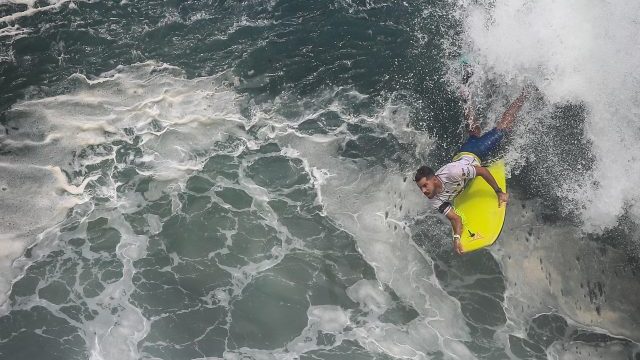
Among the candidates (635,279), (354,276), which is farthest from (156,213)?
(635,279)

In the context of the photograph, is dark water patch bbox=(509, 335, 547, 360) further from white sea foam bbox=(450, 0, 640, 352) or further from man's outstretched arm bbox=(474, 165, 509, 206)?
man's outstretched arm bbox=(474, 165, 509, 206)

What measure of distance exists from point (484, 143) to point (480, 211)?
45.9 inches

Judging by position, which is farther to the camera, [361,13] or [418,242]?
[361,13]

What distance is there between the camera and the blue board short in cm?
902

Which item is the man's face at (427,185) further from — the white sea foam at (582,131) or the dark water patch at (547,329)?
the dark water patch at (547,329)

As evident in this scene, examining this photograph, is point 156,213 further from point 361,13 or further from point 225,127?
point 361,13

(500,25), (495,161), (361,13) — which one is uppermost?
(500,25)

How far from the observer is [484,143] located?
9039 millimetres

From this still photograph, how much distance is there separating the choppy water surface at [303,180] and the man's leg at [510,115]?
30 cm

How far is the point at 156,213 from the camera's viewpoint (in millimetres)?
9758

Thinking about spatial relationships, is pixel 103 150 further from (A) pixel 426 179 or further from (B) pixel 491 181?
(B) pixel 491 181

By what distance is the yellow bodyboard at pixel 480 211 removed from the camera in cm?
859

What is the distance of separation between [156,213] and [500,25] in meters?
7.49

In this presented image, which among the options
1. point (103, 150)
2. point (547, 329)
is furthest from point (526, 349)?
point (103, 150)
